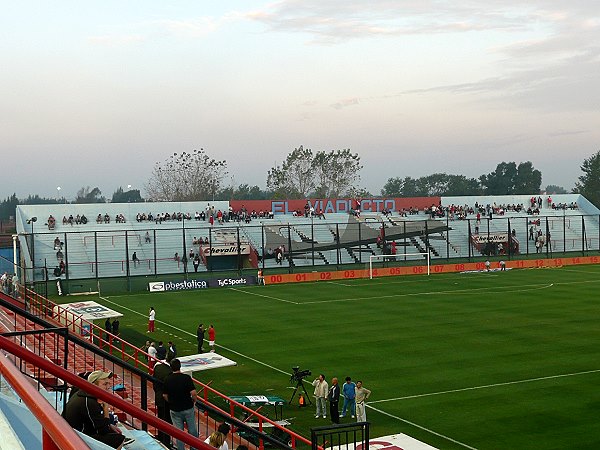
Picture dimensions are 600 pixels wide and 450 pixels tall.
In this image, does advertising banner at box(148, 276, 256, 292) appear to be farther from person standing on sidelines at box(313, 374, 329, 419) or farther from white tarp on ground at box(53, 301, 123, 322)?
person standing on sidelines at box(313, 374, 329, 419)

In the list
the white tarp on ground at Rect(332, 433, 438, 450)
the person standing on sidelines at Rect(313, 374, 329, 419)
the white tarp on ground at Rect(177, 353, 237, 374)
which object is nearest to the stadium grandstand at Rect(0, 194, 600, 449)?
the white tarp on ground at Rect(177, 353, 237, 374)

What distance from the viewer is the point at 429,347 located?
112 feet

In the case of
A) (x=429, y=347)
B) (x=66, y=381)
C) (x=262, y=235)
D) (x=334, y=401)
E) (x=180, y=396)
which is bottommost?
(x=429, y=347)

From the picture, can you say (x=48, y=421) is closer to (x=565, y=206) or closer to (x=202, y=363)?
(x=202, y=363)

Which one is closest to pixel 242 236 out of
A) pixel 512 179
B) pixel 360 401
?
pixel 360 401

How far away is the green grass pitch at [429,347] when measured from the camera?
2278 cm

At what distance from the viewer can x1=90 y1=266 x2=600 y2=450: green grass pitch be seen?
22.8 meters

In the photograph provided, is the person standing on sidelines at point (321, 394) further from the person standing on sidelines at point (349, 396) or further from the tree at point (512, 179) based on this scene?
the tree at point (512, 179)

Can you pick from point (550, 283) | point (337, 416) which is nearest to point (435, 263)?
point (550, 283)

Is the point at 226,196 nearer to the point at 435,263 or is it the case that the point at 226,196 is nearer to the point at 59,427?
the point at 435,263

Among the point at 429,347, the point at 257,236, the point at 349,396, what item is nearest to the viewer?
the point at 349,396

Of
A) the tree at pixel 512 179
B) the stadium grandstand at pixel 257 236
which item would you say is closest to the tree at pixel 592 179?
the tree at pixel 512 179

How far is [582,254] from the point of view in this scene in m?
85.0

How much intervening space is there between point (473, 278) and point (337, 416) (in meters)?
44.4
